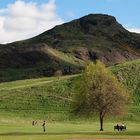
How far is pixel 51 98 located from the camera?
154 meters

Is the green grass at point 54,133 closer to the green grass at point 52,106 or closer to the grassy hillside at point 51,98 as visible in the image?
the green grass at point 52,106

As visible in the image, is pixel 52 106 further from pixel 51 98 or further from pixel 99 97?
pixel 99 97

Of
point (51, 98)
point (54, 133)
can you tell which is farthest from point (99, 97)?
point (51, 98)

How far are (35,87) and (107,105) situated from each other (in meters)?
78.9

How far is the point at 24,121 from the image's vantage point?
116500 mm

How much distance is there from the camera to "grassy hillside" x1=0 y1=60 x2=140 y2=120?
440ft

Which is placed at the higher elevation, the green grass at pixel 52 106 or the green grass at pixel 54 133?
the green grass at pixel 52 106

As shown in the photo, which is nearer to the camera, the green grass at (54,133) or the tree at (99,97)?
the green grass at (54,133)

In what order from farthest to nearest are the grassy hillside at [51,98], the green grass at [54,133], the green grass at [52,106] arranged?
the grassy hillside at [51,98]
the green grass at [52,106]
the green grass at [54,133]

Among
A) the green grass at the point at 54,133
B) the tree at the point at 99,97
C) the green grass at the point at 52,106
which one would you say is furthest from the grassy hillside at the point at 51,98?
the tree at the point at 99,97

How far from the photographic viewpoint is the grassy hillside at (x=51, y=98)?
13412 cm

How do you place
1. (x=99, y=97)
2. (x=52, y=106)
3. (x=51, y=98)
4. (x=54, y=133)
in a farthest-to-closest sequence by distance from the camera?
(x=51, y=98) < (x=52, y=106) < (x=99, y=97) < (x=54, y=133)

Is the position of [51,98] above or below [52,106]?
above
